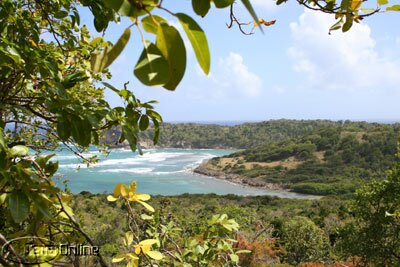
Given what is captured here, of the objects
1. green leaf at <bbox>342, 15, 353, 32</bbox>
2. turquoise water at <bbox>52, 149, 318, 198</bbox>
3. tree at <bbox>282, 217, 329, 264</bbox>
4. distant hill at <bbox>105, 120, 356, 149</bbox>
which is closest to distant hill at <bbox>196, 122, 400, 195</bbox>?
turquoise water at <bbox>52, 149, 318, 198</bbox>

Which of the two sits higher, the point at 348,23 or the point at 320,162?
the point at 348,23

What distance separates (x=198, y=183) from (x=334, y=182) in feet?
39.9

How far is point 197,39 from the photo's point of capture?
25 cm

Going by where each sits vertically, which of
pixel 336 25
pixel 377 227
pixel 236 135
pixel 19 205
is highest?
pixel 336 25

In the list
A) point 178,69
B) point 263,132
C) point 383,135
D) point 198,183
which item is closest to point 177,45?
point 178,69

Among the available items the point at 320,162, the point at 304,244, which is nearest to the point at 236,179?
the point at 320,162

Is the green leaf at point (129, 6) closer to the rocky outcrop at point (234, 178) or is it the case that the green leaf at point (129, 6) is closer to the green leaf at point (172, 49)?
the green leaf at point (172, 49)

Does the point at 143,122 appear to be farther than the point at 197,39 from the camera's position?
Yes

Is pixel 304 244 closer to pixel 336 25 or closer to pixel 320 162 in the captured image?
pixel 336 25

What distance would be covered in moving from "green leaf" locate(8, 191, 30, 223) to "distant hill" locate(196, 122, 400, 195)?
104ft

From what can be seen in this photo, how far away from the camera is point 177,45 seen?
9.9 inches

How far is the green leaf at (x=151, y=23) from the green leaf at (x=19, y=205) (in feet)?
1.14

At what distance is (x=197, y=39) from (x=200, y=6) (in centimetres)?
5

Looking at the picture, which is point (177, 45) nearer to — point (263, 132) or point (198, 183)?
point (198, 183)
